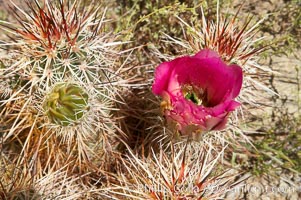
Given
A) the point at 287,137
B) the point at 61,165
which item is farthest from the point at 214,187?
the point at 287,137

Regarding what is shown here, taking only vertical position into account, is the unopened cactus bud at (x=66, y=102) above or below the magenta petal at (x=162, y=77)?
below

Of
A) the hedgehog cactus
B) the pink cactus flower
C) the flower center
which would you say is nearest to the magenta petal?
the pink cactus flower

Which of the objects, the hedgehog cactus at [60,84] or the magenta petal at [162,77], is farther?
the hedgehog cactus at [60,84]

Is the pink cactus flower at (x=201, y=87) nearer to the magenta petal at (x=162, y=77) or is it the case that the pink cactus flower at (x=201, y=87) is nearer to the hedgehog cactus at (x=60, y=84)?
the magenta petal at (x=162, y=77)

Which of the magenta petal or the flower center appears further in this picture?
the flower center

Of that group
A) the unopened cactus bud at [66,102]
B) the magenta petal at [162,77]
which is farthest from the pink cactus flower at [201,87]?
the unopened cactus bud at [66,102]

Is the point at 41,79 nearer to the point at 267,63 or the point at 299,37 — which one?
the point at 267,63

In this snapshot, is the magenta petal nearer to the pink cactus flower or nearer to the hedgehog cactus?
the pink cactus flower
